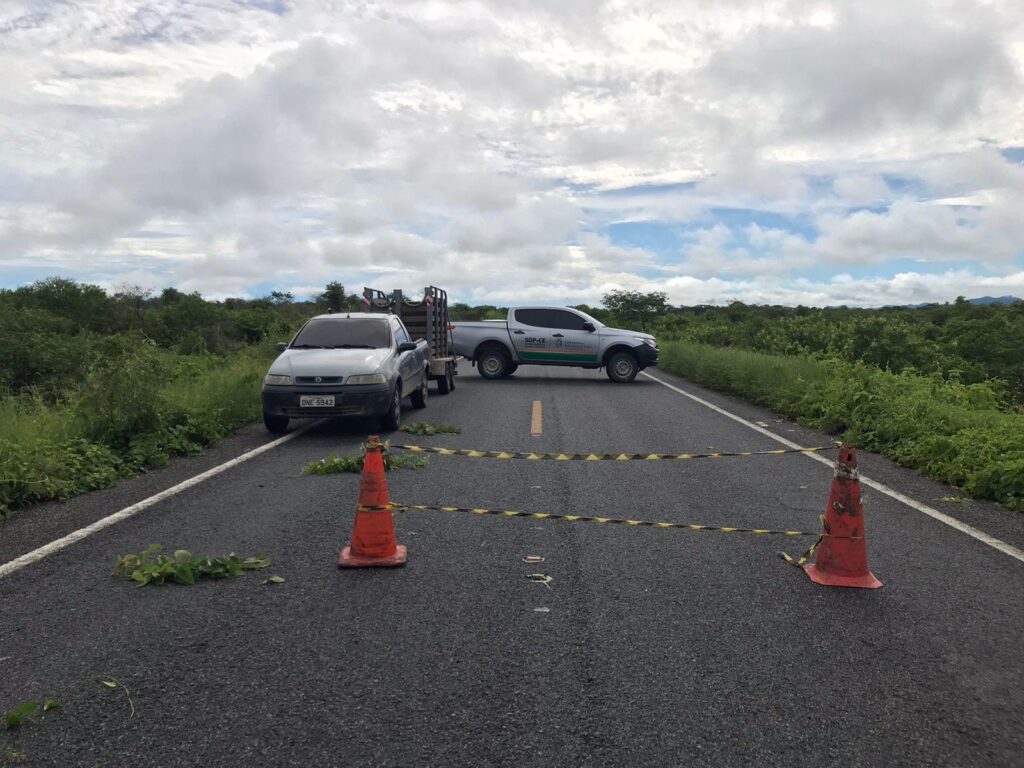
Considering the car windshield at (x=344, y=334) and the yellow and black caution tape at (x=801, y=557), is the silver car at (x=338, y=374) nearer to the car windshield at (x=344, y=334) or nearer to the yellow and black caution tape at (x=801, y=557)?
the car windshield at (x=344, y=334)

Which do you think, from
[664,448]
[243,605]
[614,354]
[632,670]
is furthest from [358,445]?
[614,354]

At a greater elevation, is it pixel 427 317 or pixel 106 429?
pixel 427 317

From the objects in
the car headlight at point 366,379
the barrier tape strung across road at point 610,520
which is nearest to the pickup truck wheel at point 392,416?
the car headlight at point 366,379

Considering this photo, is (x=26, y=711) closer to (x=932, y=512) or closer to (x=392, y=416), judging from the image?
(x=932, y=512)

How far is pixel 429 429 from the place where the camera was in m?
11.3

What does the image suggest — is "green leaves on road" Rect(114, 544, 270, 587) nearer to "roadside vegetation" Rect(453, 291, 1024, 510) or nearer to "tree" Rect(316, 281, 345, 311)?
"roadside vegetation" Rect(453, 291, 1024, 510)

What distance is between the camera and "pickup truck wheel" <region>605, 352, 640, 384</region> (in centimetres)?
2066

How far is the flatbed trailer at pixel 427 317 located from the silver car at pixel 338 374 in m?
3.39

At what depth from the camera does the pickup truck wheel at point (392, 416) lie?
1118 cm

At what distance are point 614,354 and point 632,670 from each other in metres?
17.4

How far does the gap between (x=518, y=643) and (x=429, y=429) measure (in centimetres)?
743

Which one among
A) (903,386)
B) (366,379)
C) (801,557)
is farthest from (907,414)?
(366,379)

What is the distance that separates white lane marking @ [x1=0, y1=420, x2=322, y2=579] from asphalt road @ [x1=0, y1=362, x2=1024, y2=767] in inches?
5.5

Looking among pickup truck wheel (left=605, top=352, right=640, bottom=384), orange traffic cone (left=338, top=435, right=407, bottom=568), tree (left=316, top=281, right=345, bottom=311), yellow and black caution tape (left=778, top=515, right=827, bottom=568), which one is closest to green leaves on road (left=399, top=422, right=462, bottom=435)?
orange traffic cone (left=338, top=435, right=407, bottom=568)
